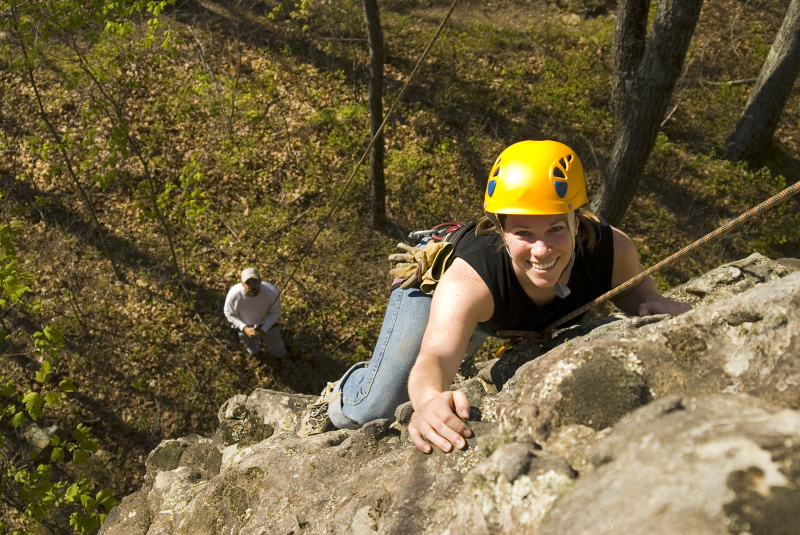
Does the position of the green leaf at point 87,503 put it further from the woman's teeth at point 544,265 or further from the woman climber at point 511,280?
the woman's teeth at point 544,265

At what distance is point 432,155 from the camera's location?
30.5 feet

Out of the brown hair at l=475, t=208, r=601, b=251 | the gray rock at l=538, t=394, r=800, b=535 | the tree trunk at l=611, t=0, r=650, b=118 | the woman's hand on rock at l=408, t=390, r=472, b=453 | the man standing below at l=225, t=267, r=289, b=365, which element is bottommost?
the man standing below at l=225, t=267, r=289, b=365

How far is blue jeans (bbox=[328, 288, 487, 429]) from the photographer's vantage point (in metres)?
3.57

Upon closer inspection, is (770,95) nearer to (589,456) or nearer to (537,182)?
(537,182)

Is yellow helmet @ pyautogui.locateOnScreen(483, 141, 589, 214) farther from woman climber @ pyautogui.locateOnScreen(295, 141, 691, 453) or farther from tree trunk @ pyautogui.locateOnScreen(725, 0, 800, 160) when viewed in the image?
tree trunk @ pyautogui.locateOnScreen(725, 0, 800, 160)

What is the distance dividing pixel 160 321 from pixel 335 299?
221 cm

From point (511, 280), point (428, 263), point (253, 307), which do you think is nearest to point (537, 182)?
point (511, 280)

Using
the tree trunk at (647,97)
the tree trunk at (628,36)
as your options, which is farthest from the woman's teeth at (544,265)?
the tree trunk at (628,36)

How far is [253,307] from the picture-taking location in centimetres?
725

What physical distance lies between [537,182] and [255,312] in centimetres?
506

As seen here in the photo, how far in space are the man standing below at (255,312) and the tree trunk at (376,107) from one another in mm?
1940

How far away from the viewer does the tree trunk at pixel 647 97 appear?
6.01 meters

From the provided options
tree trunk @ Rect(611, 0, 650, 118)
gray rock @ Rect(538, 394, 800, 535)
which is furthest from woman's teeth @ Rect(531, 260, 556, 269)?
tree trunk @ Rect(611, 0, 650, 118)

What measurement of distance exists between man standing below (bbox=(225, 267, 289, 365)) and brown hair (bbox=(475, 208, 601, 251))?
4277 millimetres
